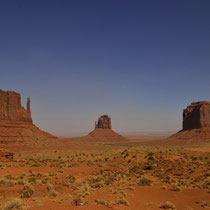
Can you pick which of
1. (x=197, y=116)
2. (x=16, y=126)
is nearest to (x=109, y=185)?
(x=16, y=126)

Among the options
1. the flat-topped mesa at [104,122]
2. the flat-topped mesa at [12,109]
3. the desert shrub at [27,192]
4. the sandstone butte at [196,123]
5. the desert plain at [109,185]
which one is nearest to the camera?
the desert plain at [109,185]

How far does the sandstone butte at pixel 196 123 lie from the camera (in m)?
96.6

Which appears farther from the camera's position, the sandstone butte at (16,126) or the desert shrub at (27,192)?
the sandstone butte at (16,126)

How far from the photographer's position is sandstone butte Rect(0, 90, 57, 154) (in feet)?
198

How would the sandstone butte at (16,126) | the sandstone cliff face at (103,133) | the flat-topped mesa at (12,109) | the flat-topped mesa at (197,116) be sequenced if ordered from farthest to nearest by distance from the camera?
the sandstone cliff face at (103,133) → the flat-topped mesa at (197,116) → the flat-topped mesa at (12,109) → the sandstone butte at (16,126)

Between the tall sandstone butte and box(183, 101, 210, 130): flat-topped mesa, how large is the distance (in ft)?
273

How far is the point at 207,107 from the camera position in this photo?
112438 millimetres

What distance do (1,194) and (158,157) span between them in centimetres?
2264

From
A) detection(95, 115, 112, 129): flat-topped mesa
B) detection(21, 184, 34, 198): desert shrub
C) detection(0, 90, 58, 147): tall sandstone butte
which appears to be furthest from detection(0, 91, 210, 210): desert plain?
detection(95, 115, 112, 129): flat-topped mesa

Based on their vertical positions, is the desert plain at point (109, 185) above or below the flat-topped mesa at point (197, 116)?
below

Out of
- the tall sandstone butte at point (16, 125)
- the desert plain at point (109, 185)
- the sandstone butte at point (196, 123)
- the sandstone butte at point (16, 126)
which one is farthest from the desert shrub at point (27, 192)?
the sandstone butte at point (196, 123)

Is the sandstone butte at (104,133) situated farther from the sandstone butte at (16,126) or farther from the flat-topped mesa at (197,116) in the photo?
the sandstone butte at (16,126)

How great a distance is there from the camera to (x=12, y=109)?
73062 mm

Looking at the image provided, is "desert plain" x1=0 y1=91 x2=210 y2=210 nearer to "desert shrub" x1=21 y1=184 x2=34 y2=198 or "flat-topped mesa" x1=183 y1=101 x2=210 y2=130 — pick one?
"desert shrub" x1=21 y1=184 x2=34 y2=198
